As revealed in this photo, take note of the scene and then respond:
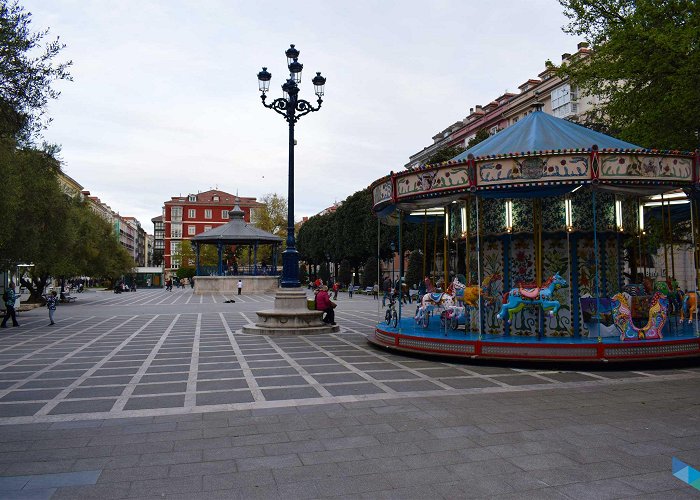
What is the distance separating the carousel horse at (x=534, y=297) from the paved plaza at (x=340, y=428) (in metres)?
1.43

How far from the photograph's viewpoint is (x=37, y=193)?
21.9 m

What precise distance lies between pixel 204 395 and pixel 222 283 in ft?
146

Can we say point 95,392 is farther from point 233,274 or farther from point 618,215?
point 233,274

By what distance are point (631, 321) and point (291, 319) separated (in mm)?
9896

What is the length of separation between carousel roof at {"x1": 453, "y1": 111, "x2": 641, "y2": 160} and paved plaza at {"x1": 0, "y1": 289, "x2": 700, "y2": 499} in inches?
195

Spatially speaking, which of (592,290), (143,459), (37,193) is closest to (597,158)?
(592,290)

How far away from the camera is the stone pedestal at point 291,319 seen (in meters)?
16.5

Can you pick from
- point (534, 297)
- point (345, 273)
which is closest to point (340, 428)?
point (534, 297)

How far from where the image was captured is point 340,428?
6.30 m

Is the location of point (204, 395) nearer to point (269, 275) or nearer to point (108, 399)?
point (108, 399)

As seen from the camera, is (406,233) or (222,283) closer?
(406,233)

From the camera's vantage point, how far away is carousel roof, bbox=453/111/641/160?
39.2 ft

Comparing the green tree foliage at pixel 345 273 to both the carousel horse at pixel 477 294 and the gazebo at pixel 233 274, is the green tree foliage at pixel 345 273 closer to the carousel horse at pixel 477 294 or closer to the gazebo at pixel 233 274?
the gazebo at pixel 233 274

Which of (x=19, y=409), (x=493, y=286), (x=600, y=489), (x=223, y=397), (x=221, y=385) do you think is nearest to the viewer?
(x=600, y=489)
